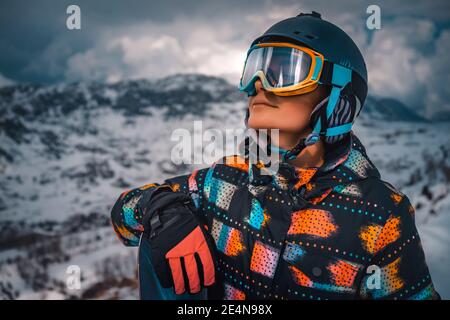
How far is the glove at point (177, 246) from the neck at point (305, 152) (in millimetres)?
1001

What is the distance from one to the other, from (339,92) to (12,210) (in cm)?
13065

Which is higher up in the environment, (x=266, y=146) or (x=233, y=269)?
(x=266, y=146)

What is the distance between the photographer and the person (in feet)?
7.41

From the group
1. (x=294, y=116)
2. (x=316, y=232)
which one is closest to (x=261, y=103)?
(x=294, y=116)

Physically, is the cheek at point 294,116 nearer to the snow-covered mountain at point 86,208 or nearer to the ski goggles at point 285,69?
the ski goggles at point 285,69

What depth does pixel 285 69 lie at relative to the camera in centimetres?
259

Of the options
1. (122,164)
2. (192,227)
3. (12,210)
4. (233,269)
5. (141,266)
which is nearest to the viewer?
(192,227)

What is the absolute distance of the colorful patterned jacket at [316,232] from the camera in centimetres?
222

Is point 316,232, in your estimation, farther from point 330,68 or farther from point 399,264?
point 330,68

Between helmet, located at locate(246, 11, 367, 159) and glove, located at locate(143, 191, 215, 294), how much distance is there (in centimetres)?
99

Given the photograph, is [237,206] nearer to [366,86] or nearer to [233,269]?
[233,269]
